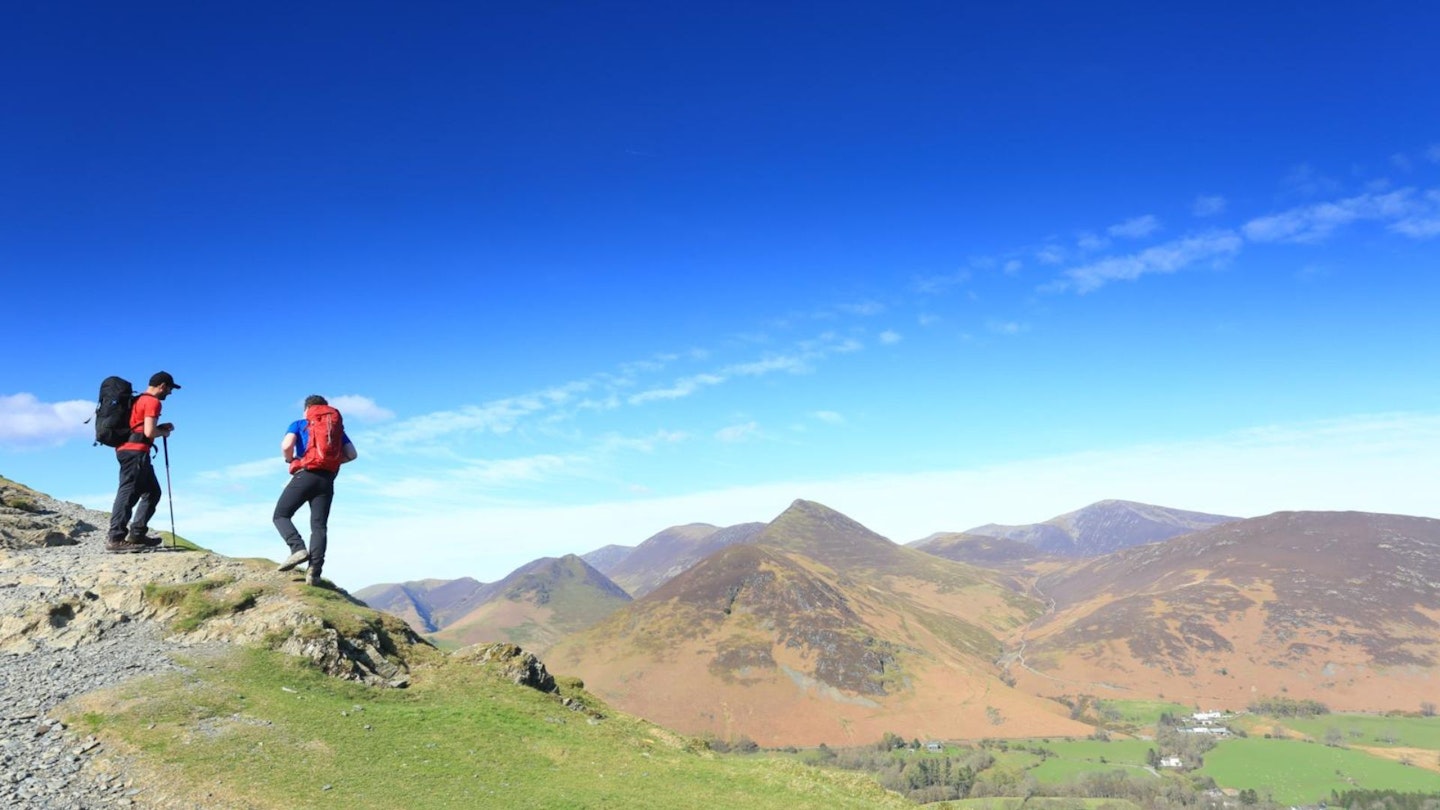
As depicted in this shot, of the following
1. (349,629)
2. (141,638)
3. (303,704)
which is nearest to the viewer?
(303,704)

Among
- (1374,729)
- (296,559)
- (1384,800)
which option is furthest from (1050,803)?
(296,559)

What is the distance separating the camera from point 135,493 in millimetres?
20172

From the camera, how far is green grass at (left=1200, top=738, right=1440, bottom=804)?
143 m

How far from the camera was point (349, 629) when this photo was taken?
2012cm

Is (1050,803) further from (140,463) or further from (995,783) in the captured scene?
(140,463)

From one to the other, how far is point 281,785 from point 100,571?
13496 millimetres

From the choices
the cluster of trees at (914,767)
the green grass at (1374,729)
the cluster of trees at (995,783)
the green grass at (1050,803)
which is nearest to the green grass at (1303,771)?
the cluster of trees at (995,783)

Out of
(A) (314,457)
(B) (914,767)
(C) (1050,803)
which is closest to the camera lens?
(A) (314,457)

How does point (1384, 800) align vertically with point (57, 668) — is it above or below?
below

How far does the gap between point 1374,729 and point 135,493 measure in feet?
852

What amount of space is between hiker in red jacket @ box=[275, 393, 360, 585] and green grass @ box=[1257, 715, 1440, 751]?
793 ft

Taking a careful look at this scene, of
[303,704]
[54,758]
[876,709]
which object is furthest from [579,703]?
[876,709]

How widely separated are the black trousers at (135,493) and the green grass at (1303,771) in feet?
623

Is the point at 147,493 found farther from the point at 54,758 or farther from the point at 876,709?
the point at 876,709
